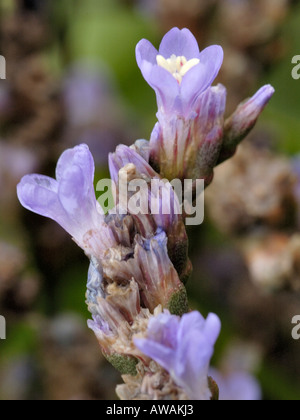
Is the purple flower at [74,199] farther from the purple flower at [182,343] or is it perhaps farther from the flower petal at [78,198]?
the purple flower at [182,343]

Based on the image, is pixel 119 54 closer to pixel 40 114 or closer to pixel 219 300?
pixel 40 114

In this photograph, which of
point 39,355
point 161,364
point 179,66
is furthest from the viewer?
point 39,355

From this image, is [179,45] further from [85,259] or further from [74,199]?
[85,259]

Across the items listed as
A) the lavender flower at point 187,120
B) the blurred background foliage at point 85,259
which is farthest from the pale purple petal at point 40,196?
the blurred background foliage at point 85,259

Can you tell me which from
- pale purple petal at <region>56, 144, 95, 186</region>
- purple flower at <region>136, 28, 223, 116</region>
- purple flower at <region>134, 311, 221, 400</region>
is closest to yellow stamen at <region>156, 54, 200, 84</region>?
purple flower at <region>136, 28, 223, 116</region>
